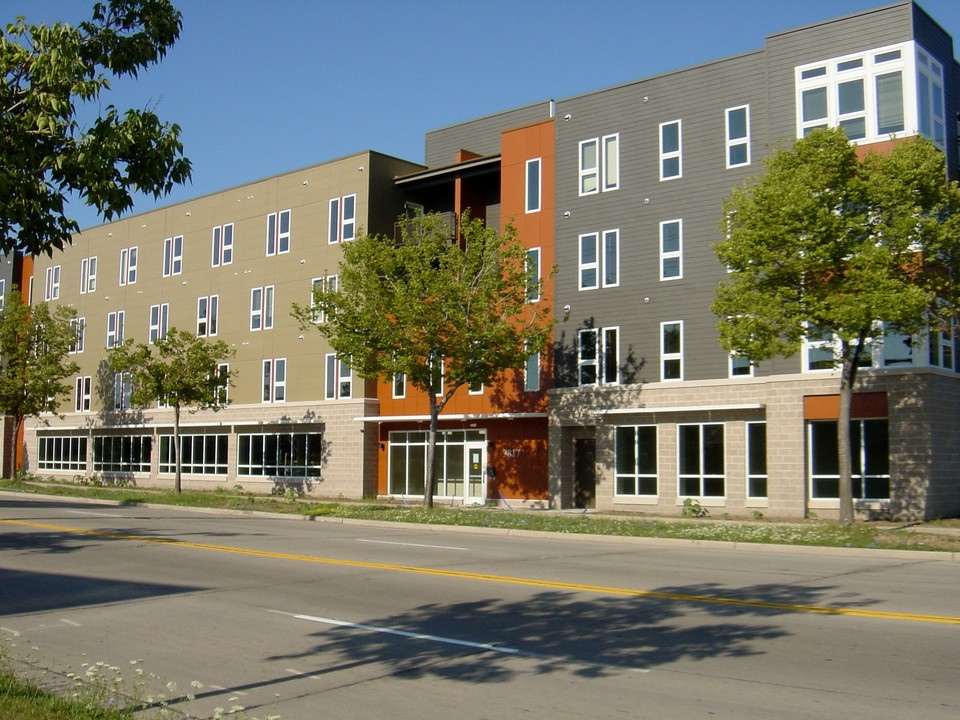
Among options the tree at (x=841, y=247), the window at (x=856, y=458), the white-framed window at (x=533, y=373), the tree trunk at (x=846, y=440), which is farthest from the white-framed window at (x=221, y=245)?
the tree trunk at (x=846, y=440)

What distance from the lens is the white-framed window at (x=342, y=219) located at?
4166 cm

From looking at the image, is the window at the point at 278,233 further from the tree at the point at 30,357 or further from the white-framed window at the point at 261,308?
the tree at the point at 30,357

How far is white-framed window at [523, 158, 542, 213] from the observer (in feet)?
119

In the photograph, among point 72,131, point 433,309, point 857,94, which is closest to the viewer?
point 72,131

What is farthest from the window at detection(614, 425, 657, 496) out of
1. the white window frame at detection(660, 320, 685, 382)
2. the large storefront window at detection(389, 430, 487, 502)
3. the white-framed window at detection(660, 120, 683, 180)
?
the white-framed window at detection(660, 120, 683, 180)

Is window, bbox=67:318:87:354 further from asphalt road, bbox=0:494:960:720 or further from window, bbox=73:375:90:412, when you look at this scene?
asphalt road, bbox=0:494:960:720

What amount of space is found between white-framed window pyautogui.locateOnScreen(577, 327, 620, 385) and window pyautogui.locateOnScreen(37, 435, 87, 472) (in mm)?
35394

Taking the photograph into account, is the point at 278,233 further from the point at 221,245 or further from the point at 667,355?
the point at 667,355

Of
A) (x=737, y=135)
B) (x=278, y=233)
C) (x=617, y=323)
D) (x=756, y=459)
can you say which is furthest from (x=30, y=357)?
(x=756, y=459)

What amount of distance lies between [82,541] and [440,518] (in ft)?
32.4

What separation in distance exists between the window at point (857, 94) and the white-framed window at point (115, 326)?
129 feet

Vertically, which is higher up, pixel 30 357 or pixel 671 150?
pixel 671 150

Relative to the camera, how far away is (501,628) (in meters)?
10.4

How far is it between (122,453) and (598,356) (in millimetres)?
31829
